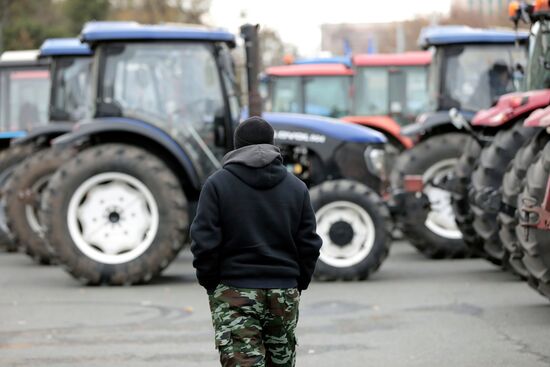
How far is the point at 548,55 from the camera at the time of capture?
39.0ft

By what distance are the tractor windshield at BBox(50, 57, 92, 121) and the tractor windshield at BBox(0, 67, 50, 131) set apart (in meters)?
1.91

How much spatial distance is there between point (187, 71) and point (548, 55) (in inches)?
147

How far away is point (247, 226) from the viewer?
242 inches

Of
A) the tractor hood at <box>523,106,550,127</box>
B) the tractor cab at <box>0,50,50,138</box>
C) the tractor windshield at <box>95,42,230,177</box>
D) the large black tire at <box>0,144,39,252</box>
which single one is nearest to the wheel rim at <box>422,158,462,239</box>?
the tractor windshield at <box>95,42,230,177</box>

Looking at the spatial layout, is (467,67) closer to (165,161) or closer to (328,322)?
(165,161)

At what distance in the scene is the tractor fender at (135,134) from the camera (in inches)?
515

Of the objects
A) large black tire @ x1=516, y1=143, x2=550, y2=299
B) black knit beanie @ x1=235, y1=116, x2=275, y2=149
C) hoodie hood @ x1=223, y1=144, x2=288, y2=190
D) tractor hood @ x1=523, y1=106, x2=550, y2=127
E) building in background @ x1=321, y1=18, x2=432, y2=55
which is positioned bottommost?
building in background @ x1=321, y1=18, x2=432, y2=55

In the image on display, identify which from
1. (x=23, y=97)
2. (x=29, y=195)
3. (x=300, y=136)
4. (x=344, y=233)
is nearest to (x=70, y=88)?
(x=23, y=97)

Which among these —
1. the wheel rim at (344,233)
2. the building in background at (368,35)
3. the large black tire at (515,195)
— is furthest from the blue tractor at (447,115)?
the building in background at (368,35)

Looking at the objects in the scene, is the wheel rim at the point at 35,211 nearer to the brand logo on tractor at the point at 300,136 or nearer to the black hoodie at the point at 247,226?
the brand logo on tractor at the point at 300,136

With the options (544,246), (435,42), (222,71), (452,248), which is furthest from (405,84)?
(544,246)

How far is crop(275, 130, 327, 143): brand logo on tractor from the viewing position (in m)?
13.8

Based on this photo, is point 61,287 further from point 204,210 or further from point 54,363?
point 204,210

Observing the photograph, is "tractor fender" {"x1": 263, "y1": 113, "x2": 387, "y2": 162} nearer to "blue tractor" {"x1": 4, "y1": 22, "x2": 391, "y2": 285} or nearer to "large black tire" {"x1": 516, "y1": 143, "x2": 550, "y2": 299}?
"blue tractor" {"x1": 4, "y1": 22, "x2": 391, "y2": 285}
